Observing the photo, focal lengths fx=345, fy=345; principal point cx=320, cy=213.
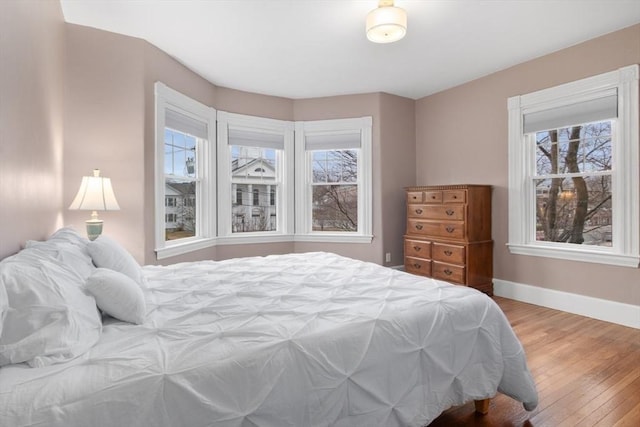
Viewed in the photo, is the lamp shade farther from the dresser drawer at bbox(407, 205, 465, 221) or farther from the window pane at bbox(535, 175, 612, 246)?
the window pane at bbox(535, 175, 612, 246)

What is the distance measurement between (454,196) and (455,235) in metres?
0.44

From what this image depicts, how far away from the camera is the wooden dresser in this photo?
3803 millimetres

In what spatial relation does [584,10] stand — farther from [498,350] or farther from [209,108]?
[209,108]

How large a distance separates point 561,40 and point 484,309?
2.94 metres

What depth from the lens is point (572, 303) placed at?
11.0 ft

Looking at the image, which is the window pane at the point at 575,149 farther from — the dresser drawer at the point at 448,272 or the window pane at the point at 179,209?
the window pane at the point at 179,209

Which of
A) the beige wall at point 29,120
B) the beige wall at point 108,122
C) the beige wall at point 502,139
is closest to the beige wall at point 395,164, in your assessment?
the beige wall at point 502,139

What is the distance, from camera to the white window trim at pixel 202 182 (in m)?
3.32

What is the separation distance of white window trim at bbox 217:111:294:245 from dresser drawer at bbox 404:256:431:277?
5.27 ft

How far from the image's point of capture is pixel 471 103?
4246 mm

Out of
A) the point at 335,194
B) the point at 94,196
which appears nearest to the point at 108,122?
the point at 94,196

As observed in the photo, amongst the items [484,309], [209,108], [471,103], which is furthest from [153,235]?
[471,103]

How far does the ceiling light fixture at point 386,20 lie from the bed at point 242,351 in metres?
1.78

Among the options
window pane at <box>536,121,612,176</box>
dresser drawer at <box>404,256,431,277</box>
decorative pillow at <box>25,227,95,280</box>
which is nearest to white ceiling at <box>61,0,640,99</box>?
window pane at <box>536,121,612,176</box>
